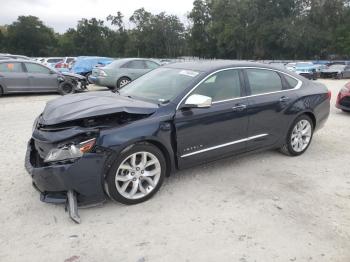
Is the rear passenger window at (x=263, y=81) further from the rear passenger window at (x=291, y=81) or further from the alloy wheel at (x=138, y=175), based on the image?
the alloy wheel at (x=138, y=175)

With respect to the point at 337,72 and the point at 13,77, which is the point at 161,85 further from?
the point at 337,72

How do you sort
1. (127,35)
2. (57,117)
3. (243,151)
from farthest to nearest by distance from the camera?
(127,35)
(243,151)
(57,117)

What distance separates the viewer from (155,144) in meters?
4.16

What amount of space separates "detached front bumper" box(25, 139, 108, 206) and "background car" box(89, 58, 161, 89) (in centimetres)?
1113

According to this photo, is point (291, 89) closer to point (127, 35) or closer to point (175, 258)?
point (175, 258)

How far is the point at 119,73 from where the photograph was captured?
14.9 m

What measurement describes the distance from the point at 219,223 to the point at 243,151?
161cm

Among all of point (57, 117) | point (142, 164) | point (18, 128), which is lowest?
point (18, 128)

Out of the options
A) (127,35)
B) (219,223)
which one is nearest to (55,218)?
(219,223)

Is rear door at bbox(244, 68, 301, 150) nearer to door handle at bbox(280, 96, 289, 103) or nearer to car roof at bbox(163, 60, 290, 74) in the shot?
A: door handle at bbox(280, 96, 289, 103)

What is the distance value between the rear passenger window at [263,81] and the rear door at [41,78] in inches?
412

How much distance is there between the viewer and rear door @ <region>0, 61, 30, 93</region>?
12.9 meters

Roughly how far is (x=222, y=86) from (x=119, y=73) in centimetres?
1057

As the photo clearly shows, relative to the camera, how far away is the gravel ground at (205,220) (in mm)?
3223
